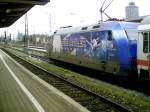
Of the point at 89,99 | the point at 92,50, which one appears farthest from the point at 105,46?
the point at 89,99

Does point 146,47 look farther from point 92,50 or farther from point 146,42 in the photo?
point 92,50

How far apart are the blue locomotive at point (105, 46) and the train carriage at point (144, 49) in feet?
5.67

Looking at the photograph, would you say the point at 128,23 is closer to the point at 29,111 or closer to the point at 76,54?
the point at 76,54

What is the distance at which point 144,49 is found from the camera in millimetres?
16672

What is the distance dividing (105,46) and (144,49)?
466cm

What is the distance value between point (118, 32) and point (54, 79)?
501 cm

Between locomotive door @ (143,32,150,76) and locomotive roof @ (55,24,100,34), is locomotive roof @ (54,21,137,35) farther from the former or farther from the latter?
locomotive door @ (143,32,150,76)

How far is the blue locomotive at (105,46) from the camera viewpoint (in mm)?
18938

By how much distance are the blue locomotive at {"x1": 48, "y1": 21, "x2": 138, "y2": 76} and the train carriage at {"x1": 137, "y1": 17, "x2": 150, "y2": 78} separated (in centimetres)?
173

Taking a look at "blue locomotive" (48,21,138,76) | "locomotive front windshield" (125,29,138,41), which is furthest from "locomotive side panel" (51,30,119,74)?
"locomotive front windshield" (125,29,138,41)

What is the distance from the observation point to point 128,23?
65.6ft

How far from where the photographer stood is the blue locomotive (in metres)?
18.9

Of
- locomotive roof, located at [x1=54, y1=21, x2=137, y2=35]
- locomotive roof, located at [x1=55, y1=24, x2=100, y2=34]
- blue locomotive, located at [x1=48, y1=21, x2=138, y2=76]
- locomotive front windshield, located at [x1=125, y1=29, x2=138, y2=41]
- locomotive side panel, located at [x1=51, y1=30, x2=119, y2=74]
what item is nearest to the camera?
blue locomotive, located at [x1=48, y1=21, x2=138, y2=76]

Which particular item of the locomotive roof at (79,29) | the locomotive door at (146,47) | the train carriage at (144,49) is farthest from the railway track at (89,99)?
the locomotive roof at (79,29)
